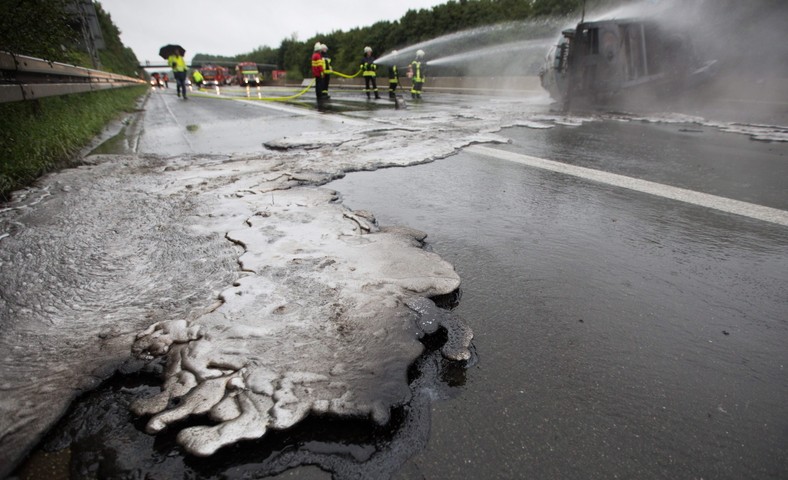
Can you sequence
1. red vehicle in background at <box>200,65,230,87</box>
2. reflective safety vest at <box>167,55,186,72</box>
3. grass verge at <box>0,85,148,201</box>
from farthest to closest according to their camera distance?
red vehicle in background at <box>200,65,230,87</box>, reflective safety vest at <box>167,55,186,72</box>, grass verge at <box>0,85,148,201</box>

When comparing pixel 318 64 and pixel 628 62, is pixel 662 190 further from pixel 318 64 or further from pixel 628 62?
pixel 318 64

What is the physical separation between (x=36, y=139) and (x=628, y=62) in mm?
10525

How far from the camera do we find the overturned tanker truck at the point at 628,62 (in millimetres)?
8453

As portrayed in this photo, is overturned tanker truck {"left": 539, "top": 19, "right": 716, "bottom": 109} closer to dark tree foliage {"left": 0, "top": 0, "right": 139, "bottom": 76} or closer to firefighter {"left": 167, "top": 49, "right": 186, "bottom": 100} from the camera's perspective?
dark tree foliage {"left": 0, "top": 0, "right": 139, "bottom": 76}

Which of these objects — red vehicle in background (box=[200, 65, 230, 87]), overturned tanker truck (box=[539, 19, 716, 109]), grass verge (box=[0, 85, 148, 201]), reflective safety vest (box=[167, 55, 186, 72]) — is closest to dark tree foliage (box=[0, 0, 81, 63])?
grass verge (box=[0, 85, 148, 201])

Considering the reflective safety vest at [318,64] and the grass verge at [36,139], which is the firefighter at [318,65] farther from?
the grass verge at [36,139]

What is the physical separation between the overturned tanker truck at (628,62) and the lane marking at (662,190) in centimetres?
582

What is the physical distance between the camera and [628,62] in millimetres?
8766

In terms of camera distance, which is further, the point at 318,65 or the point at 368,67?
the point at 368,67

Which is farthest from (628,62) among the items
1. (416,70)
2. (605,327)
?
(605,327)

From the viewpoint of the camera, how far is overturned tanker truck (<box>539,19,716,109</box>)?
8.45 meters

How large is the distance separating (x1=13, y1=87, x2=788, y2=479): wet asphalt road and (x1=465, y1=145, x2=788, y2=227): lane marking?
0.37 feet

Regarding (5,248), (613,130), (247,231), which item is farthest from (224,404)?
(613,130)

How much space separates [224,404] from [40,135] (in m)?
4.66
